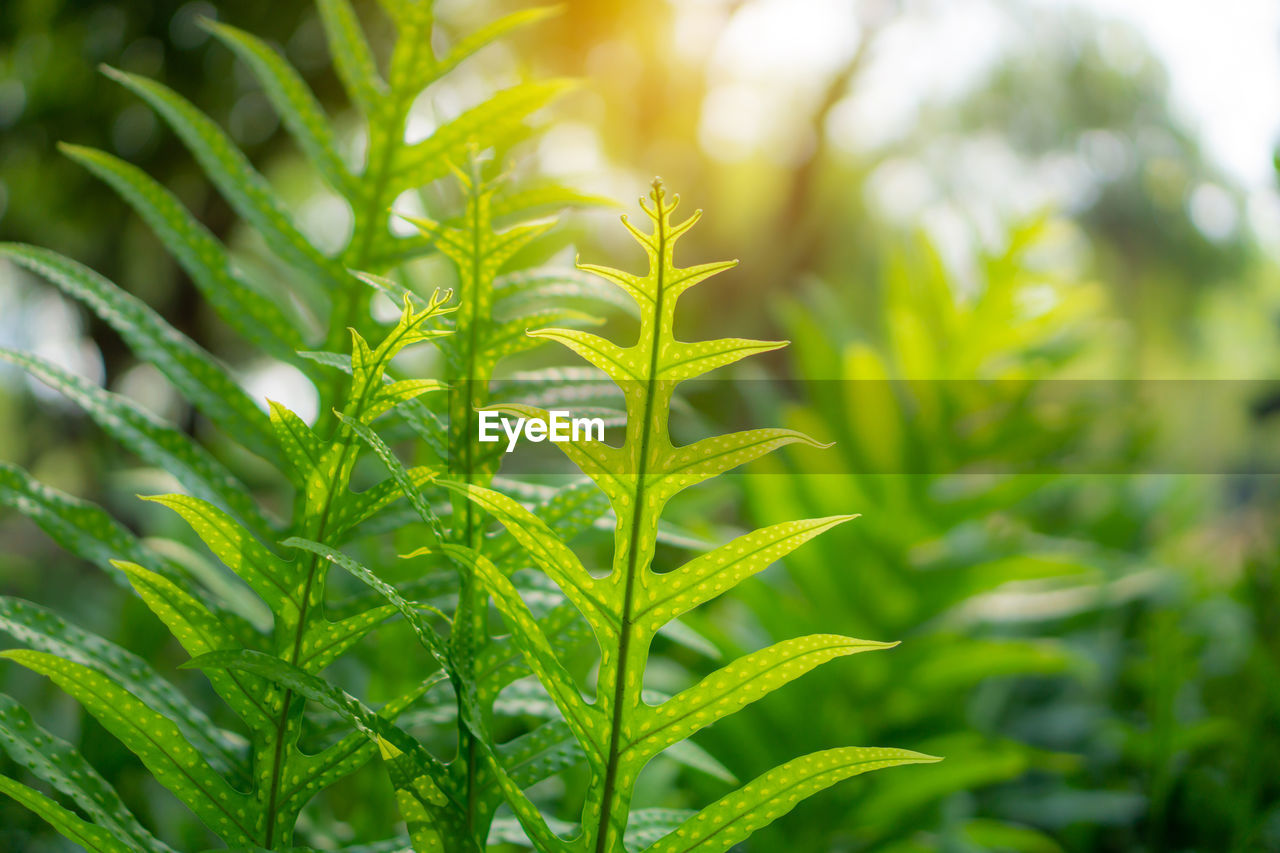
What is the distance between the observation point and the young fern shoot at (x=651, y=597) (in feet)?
0.63

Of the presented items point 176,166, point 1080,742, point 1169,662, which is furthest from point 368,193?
point 176,166

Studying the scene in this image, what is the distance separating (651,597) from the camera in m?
0.20

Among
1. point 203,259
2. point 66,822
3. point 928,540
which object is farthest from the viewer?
point 928,540

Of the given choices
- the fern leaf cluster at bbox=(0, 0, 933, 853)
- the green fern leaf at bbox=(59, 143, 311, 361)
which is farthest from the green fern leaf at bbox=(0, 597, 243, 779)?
the green fern leaf at bbox=(59, 143, 311, 361)

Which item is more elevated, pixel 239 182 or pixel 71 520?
pixel 239 182

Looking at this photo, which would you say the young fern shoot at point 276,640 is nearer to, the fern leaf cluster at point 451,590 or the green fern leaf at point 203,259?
the fern leaf cluster at point 451,590

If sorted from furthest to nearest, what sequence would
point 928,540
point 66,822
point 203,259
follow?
point 928,540 < point 203,259 < point 66,822

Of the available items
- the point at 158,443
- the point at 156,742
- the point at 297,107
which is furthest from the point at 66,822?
the point at 297,107

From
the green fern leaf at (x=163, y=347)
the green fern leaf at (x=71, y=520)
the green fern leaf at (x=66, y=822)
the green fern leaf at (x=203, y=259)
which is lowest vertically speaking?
the green fern leaf at (x=66, y=822)

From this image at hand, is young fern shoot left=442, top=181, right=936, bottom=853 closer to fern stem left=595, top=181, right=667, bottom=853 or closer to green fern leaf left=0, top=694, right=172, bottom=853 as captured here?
fern stem left=595, top=181, right=667, bottom=853

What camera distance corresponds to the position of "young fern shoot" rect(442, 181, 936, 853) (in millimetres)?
192

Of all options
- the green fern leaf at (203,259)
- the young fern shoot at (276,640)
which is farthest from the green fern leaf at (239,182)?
the young fern shoot at (276,640)

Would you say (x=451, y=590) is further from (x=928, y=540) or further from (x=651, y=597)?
(x=928, y=540)

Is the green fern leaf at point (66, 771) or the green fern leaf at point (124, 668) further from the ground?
the green fern leaf at point (124, 668)
